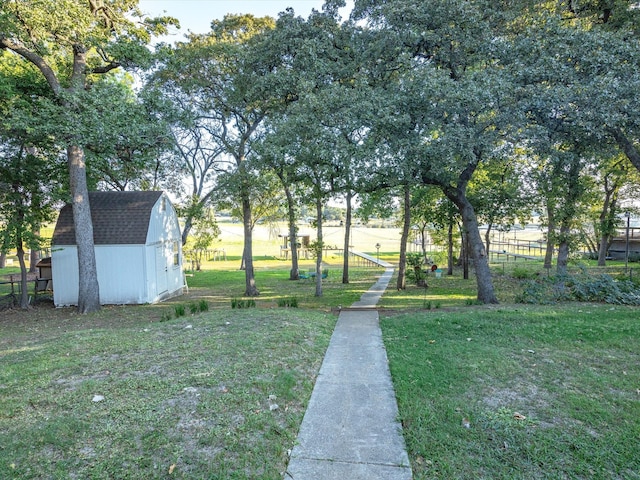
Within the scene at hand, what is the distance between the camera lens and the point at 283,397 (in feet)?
12.9

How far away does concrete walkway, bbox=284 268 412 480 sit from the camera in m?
2.81

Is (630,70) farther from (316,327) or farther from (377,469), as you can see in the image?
(377,469)

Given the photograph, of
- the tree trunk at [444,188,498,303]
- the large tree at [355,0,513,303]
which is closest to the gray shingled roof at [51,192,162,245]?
the large tree at [355,0,513,303]

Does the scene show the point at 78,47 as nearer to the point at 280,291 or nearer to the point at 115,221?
the point at 115,221

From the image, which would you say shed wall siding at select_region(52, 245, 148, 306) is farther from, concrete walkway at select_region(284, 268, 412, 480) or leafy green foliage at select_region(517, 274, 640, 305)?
leafy green foliage at select_region(517, 274, 640, 305)

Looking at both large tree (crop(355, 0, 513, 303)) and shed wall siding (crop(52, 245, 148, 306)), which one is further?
shed wall siding (crop(52, 245, 148, 306))

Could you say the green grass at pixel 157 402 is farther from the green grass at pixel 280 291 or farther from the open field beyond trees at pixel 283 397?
the green grass at pixel 280 291

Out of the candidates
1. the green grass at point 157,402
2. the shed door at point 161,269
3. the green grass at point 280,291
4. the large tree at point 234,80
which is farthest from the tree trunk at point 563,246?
the shed door at point 161,269

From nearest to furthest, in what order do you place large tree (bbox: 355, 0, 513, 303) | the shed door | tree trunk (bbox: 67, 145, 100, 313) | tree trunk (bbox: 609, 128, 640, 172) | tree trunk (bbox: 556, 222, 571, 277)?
large tree (bbox: 355, 0, 513, 303), tree trunk (bbox: 609, 128, 640, 172), tree trunk (bbox: 67, 145, 100, 313), tree trunk (bbox: 556, 222, 571, 277), the shed door

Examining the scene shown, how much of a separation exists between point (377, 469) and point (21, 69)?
16446 mm

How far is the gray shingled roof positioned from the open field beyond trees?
5.52 m

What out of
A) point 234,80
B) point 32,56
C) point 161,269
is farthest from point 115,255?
point 234,80

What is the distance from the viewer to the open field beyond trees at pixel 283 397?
2867mm

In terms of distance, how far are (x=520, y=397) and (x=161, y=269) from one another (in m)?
12.8
